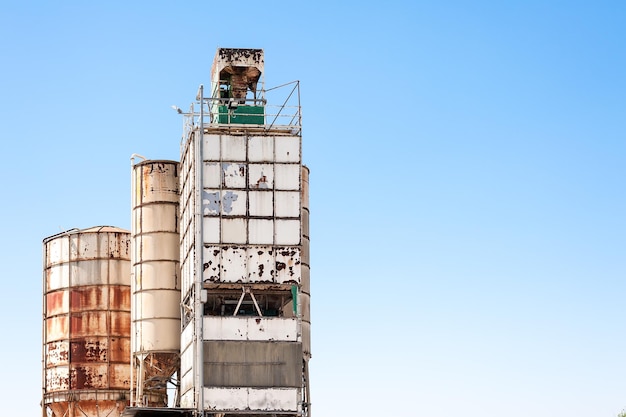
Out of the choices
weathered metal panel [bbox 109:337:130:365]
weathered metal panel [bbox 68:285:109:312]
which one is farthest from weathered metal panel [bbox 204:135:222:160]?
weathered metal panel [bbox 109:337:130:365]

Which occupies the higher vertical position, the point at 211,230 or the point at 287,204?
the point at 287,204

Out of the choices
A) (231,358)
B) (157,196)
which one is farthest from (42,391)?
(231,358)

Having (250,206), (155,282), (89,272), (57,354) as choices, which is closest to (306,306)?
(155,282)

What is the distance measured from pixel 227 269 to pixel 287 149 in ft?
19.0

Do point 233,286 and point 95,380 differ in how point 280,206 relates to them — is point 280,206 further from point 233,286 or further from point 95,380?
point 95,380

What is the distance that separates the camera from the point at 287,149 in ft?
150

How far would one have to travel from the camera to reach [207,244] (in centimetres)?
4434

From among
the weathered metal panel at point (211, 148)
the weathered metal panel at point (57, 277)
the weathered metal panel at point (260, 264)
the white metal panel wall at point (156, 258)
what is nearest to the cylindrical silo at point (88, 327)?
the weathered metal panel at point (57, 277)

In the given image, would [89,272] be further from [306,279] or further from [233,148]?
[233,148]

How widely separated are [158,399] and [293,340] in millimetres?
10363

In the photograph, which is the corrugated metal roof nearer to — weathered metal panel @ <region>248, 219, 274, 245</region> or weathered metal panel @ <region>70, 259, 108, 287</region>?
weathered metal panel @ <region>70, 259, 108, 287</region>

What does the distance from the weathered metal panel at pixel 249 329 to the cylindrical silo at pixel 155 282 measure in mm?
6411

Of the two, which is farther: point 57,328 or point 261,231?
point 57,328

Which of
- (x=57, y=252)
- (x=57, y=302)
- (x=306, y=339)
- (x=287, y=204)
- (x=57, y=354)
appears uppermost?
(x=287, y=204)
